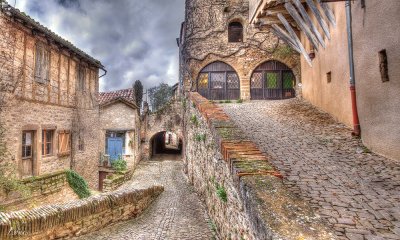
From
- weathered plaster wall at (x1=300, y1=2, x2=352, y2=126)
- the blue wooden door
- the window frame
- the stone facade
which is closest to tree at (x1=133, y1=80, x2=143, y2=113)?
the stone facade

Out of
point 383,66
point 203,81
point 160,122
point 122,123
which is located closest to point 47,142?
point 122,123

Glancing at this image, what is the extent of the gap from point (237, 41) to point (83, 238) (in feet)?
47.1

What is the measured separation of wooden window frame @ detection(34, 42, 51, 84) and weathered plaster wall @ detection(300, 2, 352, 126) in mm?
10303

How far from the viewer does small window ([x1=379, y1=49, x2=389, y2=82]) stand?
4.74 meters

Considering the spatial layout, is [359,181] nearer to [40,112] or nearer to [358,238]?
[358,238]

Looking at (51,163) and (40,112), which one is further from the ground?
(40,112)

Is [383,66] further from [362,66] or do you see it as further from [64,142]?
[64,142]

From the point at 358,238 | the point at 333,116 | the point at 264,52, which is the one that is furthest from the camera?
the point at 264,52

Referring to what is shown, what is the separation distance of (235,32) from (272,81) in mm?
3970

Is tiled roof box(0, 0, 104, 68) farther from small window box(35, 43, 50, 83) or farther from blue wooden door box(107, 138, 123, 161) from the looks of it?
blue wooden door box(107, 138, 123, 161)

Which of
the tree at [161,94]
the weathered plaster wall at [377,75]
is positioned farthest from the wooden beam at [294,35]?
the tree at [161,94]

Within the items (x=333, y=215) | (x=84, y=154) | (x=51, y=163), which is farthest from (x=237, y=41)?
(x=333, y=215)

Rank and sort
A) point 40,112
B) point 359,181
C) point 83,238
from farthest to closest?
point 40,112 → point 83,238 → point 359,181

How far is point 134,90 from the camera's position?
73.9ft
